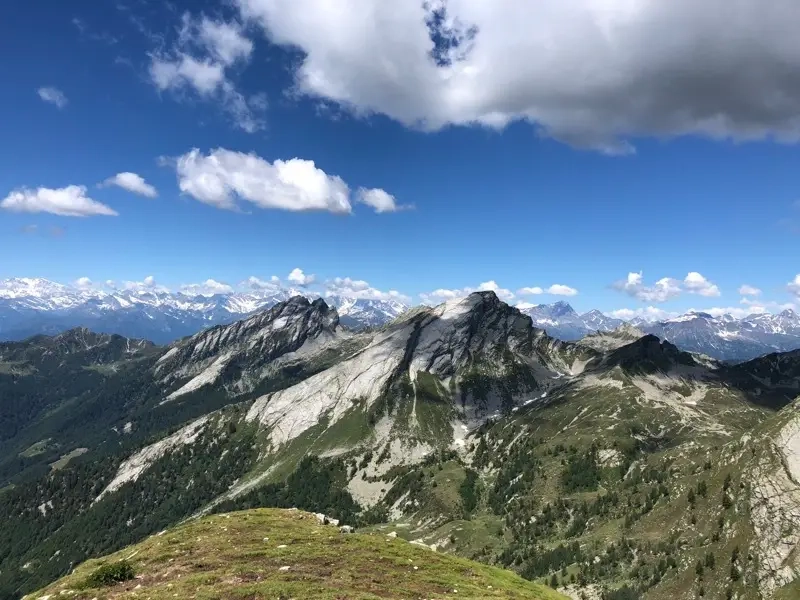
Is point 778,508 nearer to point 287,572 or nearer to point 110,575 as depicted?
point 287,572

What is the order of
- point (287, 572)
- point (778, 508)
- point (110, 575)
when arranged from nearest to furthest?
1. point (110, 575)
2. point (287, 572)
3. point (778, 508)

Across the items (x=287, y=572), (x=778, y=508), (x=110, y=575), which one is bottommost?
(x=778, y=508)

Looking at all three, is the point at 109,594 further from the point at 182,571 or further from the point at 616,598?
the point at 616,598

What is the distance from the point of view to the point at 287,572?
5688 centimetres

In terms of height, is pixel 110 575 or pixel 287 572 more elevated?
pixel 287 572

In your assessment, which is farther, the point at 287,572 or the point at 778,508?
the point at 778,508

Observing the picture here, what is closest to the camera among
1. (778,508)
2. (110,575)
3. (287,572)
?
(110,575)

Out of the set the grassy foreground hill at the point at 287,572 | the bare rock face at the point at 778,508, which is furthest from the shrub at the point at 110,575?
the bare rock face at the point at 778,508

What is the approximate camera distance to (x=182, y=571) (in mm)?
58281

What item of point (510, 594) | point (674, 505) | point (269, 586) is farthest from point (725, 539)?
point (269, 586)

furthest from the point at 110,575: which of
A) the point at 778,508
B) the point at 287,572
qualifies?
the point at 778,508

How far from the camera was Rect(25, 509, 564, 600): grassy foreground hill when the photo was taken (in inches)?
1969

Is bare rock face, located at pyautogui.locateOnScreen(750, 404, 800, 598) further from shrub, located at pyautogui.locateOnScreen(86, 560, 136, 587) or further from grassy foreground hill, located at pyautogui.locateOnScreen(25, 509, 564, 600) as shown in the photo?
shrub, located at pyautogui.locateOnScreen(86, 560, 136, 587)

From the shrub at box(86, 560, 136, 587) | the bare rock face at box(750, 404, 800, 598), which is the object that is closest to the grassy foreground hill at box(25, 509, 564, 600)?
the shrub at box(86, 560, 136, 587)
